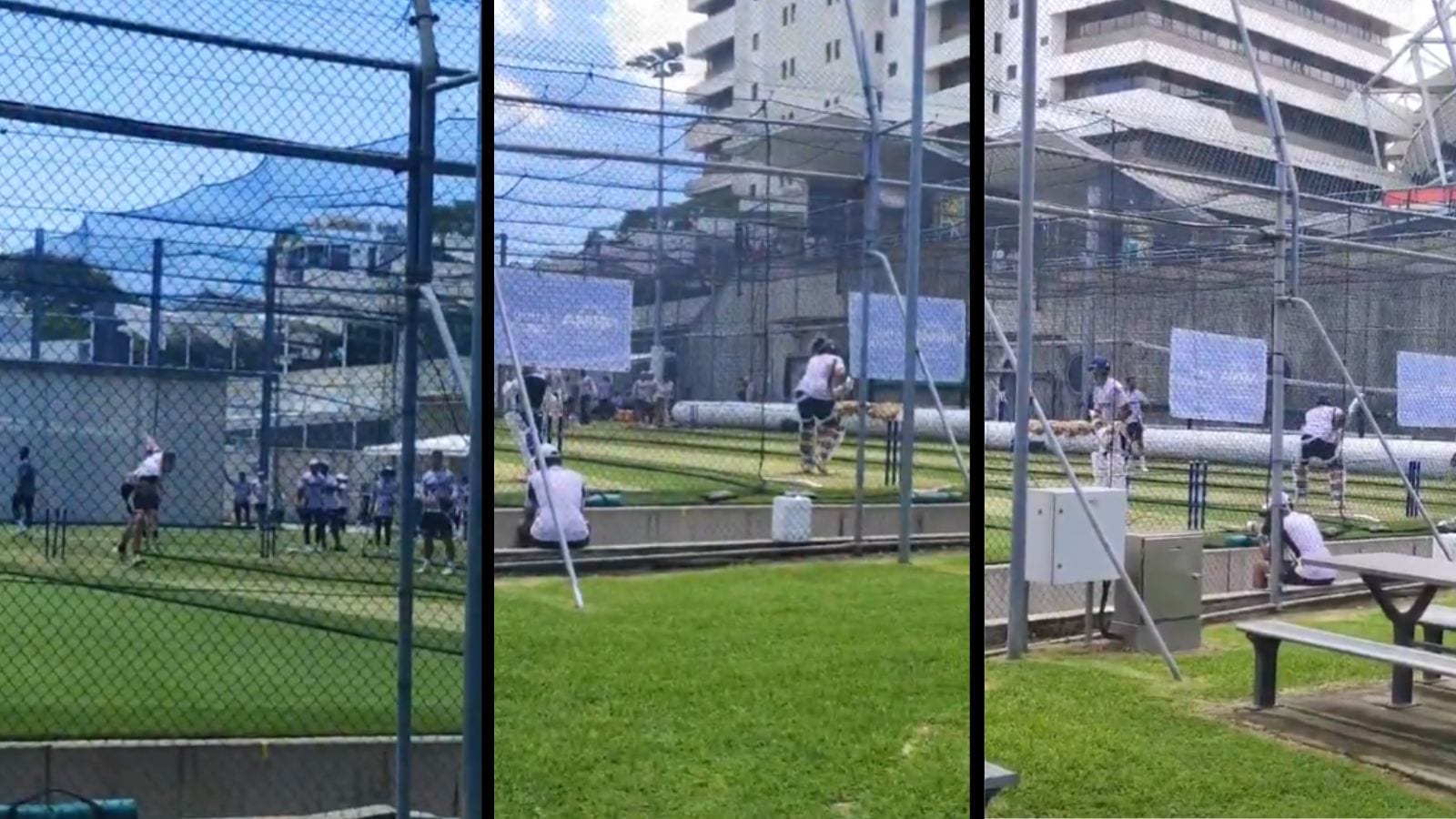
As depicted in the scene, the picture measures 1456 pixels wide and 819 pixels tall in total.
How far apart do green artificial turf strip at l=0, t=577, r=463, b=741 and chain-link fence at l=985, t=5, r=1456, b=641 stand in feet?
7.30

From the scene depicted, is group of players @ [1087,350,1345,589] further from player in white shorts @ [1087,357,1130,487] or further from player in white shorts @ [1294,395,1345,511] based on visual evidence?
player in white shorts @ [1087,357,1130,487]

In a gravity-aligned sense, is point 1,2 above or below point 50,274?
above

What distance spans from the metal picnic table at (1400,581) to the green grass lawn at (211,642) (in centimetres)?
286

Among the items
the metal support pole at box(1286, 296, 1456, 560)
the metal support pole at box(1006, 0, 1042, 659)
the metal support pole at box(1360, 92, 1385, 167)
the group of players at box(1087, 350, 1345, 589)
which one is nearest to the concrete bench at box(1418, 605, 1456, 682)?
the group of players at box(1087, 350, 1345, 589)

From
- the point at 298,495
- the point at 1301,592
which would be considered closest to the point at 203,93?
the point at 298,495

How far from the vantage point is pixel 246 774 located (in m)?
3.03

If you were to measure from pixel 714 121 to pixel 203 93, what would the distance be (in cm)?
230

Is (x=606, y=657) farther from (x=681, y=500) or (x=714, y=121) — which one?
(x=714, y=121)

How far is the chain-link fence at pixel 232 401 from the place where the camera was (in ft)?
9.43

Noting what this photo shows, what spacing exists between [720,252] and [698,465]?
0.79 m

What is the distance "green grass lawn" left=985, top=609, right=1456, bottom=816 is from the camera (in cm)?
385

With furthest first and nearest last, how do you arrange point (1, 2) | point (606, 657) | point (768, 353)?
point (768, 353)
point (606, 657)
point (1, 2)

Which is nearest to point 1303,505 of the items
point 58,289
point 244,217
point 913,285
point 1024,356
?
point 1024,356

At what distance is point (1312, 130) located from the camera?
16.2 feet
